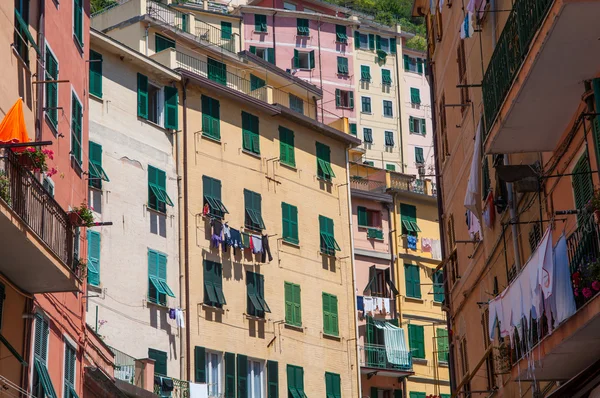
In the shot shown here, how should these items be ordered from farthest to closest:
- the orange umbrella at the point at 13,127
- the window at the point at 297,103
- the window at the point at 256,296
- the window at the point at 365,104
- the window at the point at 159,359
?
1. the window at the point at 365,104
2. the window at the point at 297,103
3. the window at the point at 256,296
4. the window at the point at 159,359
5. the orange umbrella at the point at 13,127

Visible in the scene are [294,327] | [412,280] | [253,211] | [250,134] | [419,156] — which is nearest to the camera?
[253,211]

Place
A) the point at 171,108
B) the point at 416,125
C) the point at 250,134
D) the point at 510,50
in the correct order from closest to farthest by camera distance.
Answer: the point at 510,50, the point at 171,108, the point at 250,134, the point at 416,125

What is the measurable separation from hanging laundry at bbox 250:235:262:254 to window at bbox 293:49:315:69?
42.1 metres

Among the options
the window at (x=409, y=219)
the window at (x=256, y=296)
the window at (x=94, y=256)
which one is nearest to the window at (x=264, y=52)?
the window at (x=409, y=219)

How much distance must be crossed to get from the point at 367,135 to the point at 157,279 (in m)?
48.0

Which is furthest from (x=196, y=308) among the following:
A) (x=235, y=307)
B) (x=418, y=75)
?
(x=418, y=75)

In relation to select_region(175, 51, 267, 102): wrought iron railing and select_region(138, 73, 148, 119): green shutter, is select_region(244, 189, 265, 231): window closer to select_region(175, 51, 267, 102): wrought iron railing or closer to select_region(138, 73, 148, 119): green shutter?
select_region(175, 51, 267, 102): wrought iron railing

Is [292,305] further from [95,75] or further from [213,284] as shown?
[95,75]

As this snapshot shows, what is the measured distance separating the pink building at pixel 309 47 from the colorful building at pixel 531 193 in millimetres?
57224

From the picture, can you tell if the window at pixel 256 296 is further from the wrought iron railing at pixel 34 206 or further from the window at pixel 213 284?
the wrought iron railing at pixel 34 206

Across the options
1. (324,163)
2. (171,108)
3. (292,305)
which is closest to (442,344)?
(324,163)

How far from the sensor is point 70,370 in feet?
94.3

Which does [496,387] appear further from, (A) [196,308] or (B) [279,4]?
(B) [279,4]

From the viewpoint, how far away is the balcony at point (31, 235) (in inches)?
859
